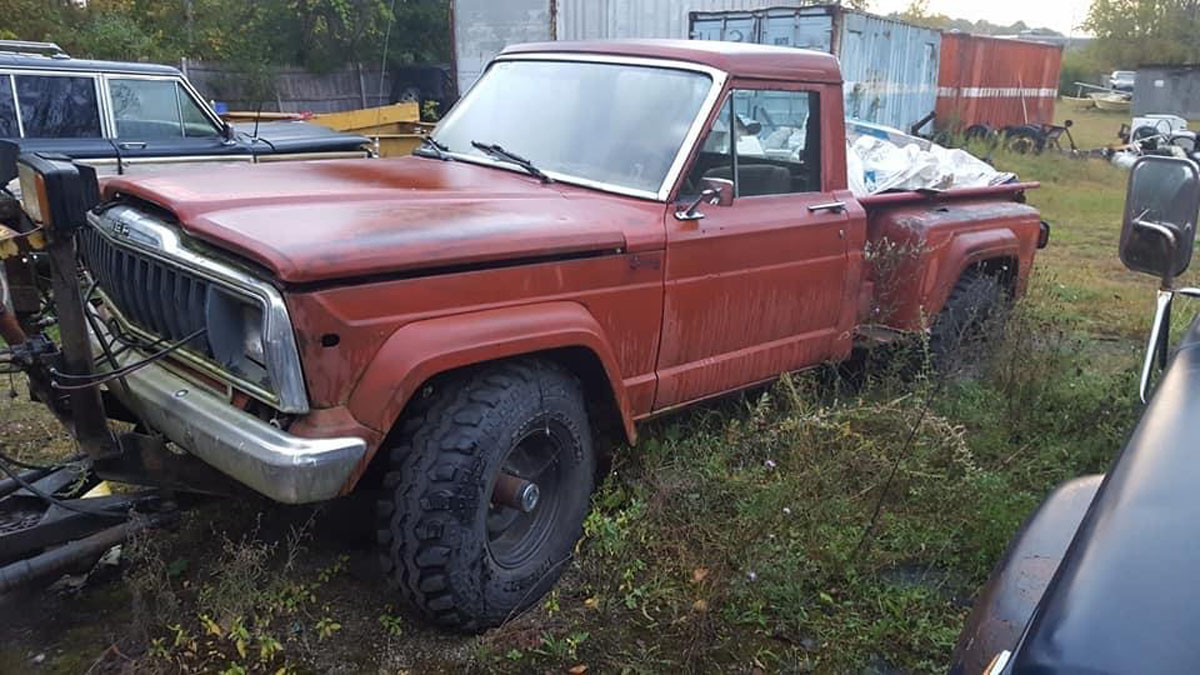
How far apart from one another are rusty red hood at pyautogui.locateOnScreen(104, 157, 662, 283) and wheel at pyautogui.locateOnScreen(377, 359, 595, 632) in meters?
0.48

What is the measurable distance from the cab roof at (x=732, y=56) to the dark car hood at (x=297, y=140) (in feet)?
14.9

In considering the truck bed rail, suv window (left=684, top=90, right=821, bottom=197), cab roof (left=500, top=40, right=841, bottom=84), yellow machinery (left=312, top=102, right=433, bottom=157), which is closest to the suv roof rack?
yellow machinery (left=312, top=102, right=433, bottom=157)

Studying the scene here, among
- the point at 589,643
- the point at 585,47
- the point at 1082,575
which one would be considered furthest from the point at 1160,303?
the point at 585,47

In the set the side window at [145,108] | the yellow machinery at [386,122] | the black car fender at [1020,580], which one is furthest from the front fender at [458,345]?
the yellow machinery at [386,122]

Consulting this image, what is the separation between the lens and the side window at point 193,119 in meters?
8.34

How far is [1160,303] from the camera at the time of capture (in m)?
2.55

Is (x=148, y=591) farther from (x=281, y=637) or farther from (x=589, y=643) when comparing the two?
(x=589, y=643)

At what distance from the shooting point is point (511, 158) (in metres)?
4.16

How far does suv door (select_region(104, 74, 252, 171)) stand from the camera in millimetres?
7816

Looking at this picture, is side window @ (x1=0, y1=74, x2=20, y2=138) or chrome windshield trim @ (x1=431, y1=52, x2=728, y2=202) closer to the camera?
chrome windshield trim @ (x1=431, y1=52, x2=728, y2=202)

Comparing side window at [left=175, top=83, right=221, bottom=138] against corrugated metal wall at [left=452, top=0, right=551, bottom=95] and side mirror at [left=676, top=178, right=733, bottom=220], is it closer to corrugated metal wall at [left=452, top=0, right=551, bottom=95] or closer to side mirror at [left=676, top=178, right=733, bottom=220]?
side mirror at [left=676, top=178, right=733, bottom=220]

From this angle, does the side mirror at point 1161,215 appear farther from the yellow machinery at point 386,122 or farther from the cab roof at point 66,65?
the yellow machinery at point 386,122

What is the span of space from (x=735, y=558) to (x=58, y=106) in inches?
272

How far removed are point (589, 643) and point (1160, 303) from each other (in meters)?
2.04
